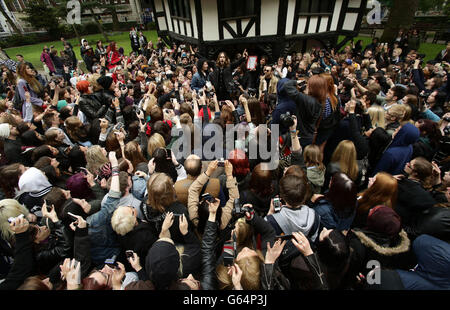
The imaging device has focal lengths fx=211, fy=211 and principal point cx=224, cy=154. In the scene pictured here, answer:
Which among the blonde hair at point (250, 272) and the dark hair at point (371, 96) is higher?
the dark hair at point (371, 96)

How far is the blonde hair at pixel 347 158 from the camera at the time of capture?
2.88 metres

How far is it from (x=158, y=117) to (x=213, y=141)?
1.39 meters

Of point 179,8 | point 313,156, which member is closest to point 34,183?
point 313,156

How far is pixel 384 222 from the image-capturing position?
1.80m

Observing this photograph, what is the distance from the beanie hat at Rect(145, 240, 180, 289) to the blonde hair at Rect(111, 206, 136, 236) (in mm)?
470

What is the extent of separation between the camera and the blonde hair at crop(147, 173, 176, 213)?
2.21m

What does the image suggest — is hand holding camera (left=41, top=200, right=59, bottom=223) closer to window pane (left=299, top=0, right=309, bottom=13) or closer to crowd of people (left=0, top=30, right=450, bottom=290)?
crowd of people (left=0, top=30, right=450, bottom=290)

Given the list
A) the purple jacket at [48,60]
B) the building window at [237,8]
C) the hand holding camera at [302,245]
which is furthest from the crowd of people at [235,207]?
the purple jacket at [48,60]

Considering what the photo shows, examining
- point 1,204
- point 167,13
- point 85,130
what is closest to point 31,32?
point 167,13

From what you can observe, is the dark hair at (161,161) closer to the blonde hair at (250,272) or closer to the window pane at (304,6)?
the blonde hair at (250,272)

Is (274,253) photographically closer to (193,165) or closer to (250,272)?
(250,272)

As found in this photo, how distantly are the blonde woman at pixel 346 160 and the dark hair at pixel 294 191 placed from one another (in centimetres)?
128

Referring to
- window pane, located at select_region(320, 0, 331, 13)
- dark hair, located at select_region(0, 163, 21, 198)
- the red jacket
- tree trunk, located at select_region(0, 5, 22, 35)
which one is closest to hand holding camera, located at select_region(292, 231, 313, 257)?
dark hair, located at select_region(0, 163, 21, 198)

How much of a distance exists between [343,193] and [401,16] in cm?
1646
